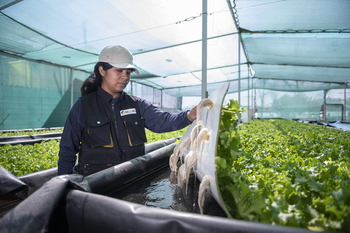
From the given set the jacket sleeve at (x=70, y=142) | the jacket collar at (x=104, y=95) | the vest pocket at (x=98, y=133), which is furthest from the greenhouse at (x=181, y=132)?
the jacket collar at (x=104, y=95)

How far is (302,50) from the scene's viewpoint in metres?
10.1

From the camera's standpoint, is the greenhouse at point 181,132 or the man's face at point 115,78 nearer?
the greenhouse at point 181,132

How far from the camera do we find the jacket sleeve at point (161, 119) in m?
2.35

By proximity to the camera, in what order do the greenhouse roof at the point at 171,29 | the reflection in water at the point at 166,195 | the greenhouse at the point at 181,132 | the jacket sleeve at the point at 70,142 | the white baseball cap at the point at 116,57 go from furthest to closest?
the greenhouse roof at the point at 171,29 < the white baseball cap at the point at 116,57 < the jacket sleeve at the point at 70,142 < the reflection in water at the point at 166,195 < the greenhouse at the point at 181,132

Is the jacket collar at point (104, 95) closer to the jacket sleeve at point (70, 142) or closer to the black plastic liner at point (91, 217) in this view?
the jacket sleeve at point (70, 142)

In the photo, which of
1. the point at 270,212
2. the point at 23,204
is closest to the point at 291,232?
the point at 270,212

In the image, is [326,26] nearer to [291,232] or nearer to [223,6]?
[223,6]

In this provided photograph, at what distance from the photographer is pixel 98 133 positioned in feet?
7.38

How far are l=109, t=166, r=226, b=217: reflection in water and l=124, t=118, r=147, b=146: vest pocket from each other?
0.57m

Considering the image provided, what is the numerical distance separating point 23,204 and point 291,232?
4.00ft

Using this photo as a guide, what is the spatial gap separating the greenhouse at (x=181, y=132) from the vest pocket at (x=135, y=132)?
275 mm

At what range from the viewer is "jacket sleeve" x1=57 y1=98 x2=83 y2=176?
7.14ft

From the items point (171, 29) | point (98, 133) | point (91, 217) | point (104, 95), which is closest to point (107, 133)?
point (98, 133)

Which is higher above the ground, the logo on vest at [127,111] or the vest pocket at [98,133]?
the logo on vest at [127,111]
